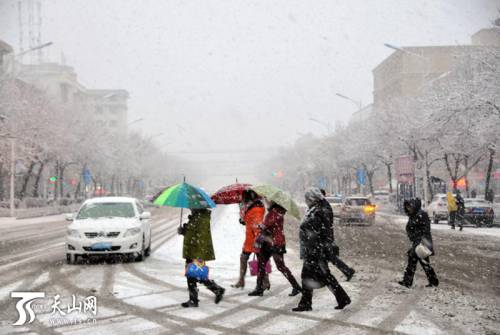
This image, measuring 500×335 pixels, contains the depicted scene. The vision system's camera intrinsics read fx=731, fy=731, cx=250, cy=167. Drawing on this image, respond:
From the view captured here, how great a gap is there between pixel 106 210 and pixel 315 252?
30.2 feet

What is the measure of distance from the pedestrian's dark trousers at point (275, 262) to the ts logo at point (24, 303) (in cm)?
329

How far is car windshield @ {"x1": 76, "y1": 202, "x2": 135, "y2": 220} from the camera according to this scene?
17.5m

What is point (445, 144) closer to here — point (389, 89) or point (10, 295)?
point (10, 295)

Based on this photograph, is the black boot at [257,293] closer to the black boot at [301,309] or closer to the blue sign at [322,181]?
the black boot at [301,309]

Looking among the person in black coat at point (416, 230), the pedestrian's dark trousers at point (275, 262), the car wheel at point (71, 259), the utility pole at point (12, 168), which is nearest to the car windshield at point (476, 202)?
the car wheel at point (71, 259)

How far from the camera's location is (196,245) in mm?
9977

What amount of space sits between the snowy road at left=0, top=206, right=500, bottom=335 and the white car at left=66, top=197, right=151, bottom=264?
1.26 ft

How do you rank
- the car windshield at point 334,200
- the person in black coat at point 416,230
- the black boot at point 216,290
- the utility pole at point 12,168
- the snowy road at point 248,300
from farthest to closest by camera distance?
the utility pole at point 12,168 < the car windshield at point 334,200 < the person in black coat at point 416,230 < the black boot at point 216,290 < the snowy road at point 248,300

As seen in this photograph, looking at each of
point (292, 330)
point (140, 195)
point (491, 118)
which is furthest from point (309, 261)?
point (140, 195)

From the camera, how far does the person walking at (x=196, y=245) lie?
9.96 metres

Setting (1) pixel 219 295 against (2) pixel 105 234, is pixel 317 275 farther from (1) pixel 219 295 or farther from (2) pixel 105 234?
(2) pixel 105 234

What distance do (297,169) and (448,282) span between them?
125 m

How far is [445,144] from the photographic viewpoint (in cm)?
4856

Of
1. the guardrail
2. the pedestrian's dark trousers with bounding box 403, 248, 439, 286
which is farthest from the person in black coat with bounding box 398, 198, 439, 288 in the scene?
the guardrail
